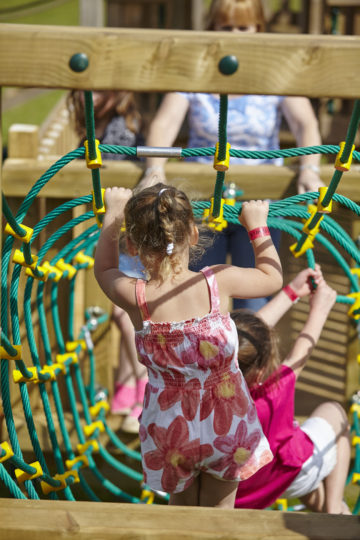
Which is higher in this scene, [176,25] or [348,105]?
[176,25]

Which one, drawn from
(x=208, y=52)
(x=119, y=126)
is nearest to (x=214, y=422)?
(x=208, y=52)

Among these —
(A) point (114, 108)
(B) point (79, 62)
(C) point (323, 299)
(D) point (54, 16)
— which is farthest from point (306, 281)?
(D) point (54, 16)

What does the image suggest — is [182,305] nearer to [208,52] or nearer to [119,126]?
[208,52]

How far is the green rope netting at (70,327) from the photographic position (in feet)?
5.61

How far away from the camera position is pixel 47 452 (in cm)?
269

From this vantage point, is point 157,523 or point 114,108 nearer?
point 157,523

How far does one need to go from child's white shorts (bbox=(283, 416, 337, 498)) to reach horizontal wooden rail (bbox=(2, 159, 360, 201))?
73cm

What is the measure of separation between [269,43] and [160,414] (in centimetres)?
83

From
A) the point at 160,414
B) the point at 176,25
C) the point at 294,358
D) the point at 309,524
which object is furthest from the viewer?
the point at 176,25

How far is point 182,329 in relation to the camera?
1.69 meters

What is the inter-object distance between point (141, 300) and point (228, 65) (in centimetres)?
56

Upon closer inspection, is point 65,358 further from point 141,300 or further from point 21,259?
point 141,300

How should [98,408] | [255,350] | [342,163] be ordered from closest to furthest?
[342,163], [255,350], [98,408]

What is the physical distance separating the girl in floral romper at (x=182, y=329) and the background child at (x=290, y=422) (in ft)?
0.71
